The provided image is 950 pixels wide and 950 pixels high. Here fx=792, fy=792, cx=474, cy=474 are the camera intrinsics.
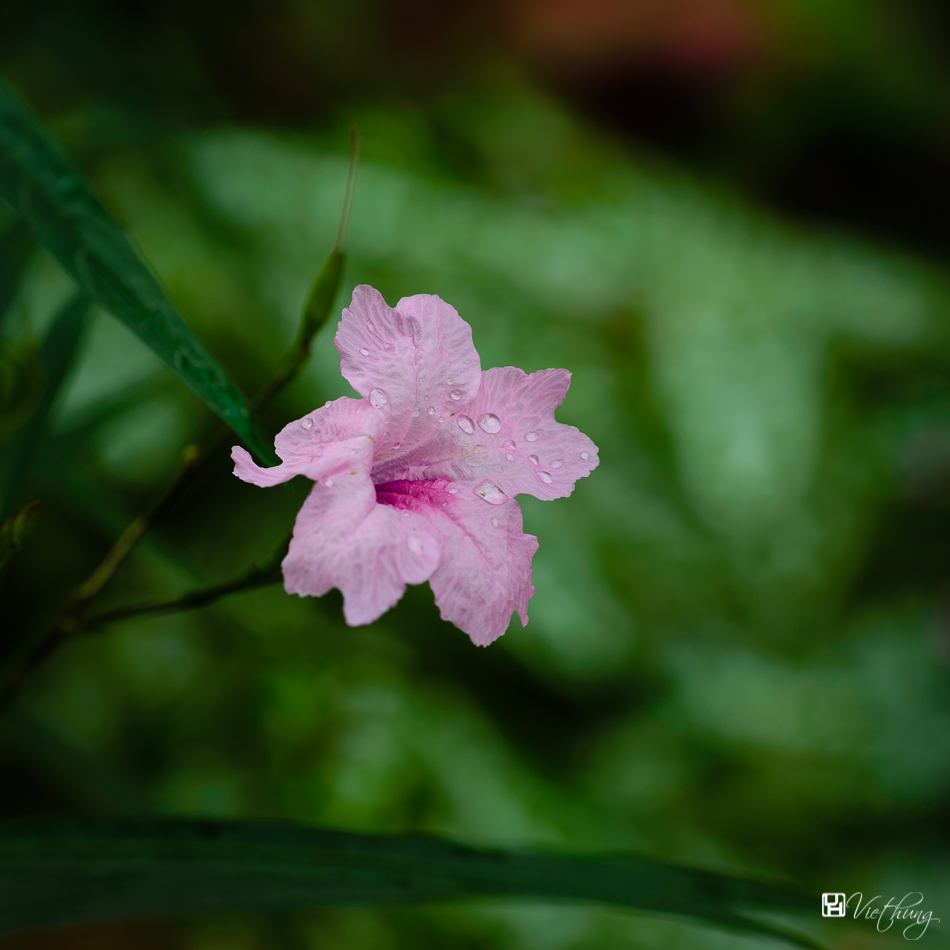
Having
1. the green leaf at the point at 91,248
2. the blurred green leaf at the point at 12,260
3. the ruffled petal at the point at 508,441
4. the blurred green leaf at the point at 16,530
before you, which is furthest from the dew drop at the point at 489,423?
the blurred green leaf at the point at 12,260

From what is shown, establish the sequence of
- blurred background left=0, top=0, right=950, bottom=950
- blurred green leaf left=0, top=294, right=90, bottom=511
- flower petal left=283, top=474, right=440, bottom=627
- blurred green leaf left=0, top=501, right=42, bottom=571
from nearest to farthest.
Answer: flower petal left=283, top=474, right=440, bottom=627 < blurred green leaf left=0, top=501, right=42, bottom=571 < blurred green leaf left=0, top=294, right=90, bottom=511 < blurred background left=0, top=0, right=950, bottom=950

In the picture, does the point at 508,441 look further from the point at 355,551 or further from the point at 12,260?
the point at 12,260

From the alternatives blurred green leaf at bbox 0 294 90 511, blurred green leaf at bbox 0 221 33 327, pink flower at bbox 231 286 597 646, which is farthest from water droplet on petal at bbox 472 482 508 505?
blurred green leaf at bbox 0 221 33 327

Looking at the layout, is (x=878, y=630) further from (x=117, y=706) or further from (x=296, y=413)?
(x=117, y=706)

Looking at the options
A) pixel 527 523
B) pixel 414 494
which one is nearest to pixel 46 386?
pixel 414 494

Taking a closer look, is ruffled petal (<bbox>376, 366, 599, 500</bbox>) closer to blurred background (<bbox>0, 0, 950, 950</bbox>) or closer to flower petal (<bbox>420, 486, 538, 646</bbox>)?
flower petal (<bbox>420, 486, 538, 646</bbox>)

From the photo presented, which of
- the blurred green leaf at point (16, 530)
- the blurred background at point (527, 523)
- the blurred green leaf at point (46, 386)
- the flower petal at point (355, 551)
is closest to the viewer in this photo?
the flower petal at point (355, 551)

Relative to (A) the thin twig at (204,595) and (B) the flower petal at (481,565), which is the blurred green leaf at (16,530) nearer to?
(A) the thin twig at (204,595)
